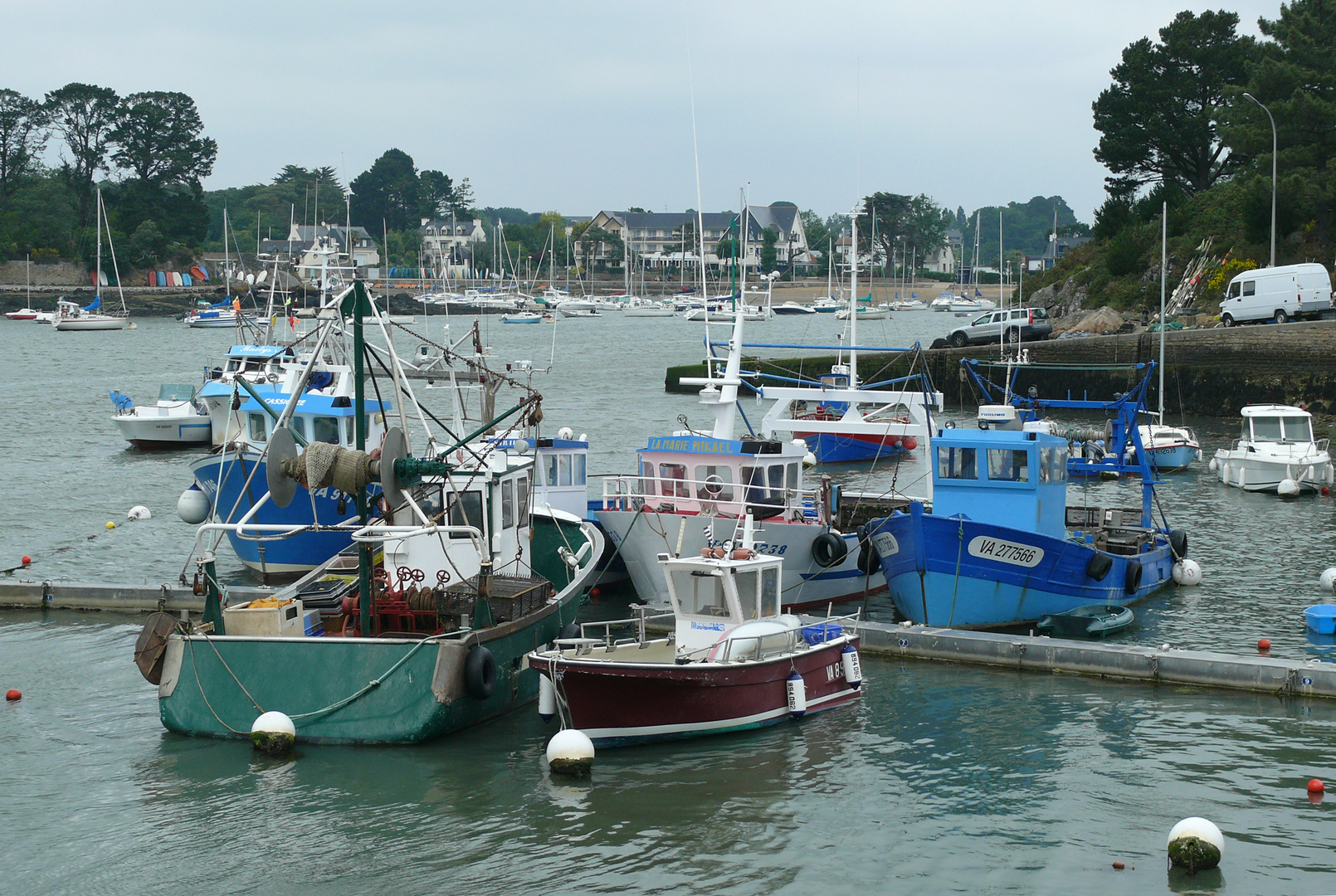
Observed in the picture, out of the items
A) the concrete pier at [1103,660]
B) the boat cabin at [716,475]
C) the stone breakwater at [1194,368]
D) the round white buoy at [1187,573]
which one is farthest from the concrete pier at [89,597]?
the stone breakwater at [1194,368]

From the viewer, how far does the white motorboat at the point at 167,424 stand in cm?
4312

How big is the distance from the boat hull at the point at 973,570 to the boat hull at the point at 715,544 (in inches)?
37.3

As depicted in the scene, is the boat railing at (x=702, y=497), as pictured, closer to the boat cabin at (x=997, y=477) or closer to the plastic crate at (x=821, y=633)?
the boat cabin at (x=997, y=477)

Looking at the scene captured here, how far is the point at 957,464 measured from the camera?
19922 mm

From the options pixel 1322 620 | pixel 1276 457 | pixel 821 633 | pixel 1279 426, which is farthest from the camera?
pixel 1279 426

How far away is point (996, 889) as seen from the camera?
10867 millimetres

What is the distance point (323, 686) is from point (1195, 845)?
8.76 meters

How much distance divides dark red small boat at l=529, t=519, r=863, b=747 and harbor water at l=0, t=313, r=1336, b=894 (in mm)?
321

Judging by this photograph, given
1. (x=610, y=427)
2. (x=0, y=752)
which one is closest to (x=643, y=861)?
(x=0, y=752)

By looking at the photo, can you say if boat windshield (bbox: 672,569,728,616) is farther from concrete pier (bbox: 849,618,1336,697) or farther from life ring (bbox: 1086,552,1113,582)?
life ring (bbox: 1086,552,1113,582)

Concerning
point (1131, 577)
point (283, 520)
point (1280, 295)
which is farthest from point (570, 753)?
point (1280, 295)

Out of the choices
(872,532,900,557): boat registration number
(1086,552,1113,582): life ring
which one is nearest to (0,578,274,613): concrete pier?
(872,532,900,557): boat registration number

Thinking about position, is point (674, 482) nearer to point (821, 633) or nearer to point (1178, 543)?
point (821, 633)

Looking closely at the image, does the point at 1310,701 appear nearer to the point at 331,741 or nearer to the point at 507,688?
the point at 507,688
